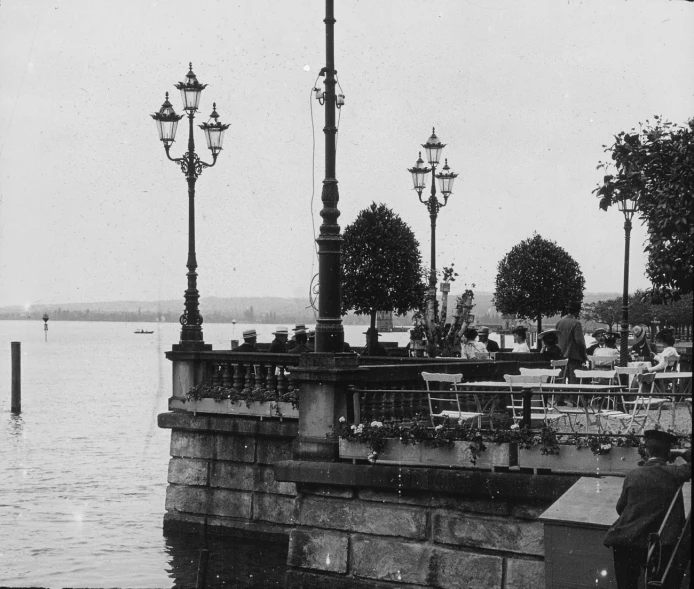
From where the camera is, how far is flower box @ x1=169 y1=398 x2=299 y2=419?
1827cm

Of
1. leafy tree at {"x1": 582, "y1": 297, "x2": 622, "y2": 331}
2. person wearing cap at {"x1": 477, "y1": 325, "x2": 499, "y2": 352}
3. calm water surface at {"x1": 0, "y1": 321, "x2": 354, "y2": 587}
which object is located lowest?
calm water surface at {"x1": 0, "y1": 321, "x2": 354, "y2": 587}

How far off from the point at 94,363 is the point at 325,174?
106 meters

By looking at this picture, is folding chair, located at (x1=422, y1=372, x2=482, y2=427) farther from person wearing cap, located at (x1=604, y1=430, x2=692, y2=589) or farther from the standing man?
person wearing cap, located at (x1=604, y1=430, x2=692, y2=589)

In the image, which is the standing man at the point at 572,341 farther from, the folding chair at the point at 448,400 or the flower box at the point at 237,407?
the flower box at the point at 237,407

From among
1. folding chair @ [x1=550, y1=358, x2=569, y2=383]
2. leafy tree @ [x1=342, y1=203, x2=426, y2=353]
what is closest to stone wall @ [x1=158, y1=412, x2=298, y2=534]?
folding chair @ [x1=550, y1=358, x2=569, y2=383]

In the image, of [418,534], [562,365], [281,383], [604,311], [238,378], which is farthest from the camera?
[604,311]

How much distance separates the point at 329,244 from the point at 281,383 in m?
5.37

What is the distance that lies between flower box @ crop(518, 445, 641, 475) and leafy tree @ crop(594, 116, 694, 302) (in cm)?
443

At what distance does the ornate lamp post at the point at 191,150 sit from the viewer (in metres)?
21.4

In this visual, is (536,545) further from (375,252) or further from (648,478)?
(375,252)

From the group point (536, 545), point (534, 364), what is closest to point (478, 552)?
point (536, 545)

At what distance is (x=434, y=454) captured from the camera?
1273 centimetres

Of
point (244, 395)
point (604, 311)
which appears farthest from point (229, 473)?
point (604, 311)

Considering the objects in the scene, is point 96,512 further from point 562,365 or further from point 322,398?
point 322,398
